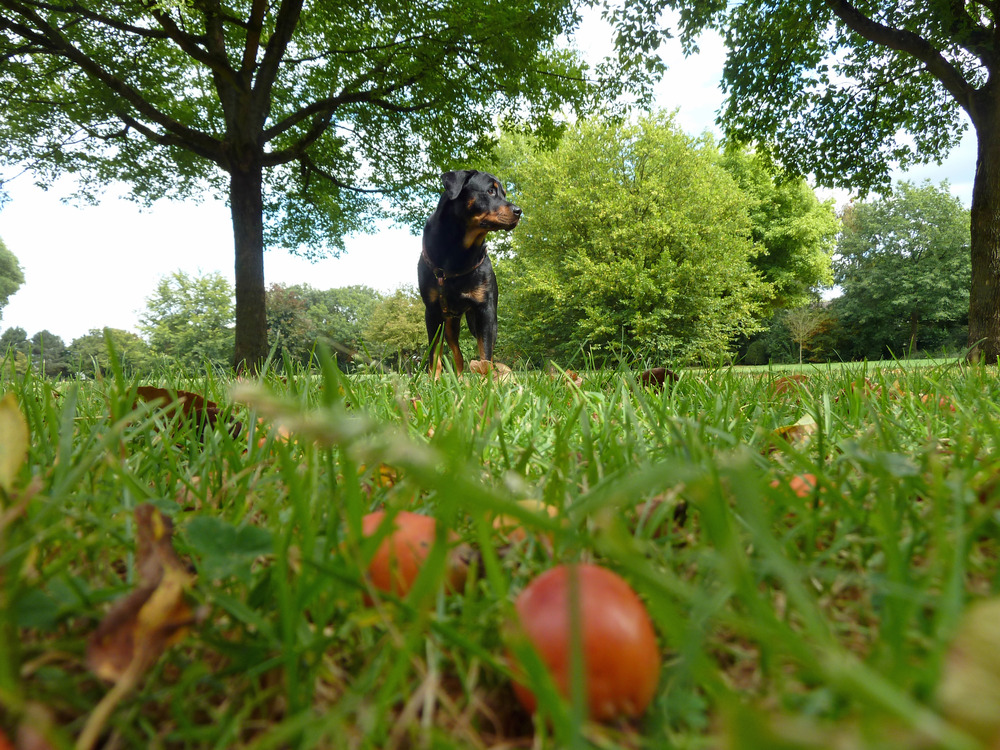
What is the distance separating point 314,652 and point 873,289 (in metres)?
50.1

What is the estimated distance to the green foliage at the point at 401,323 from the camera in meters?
45.2

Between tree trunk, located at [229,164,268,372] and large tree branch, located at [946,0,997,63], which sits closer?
large tree branch, located at [946,0,997,63]

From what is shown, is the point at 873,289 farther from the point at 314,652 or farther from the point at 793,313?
the point at 314,652

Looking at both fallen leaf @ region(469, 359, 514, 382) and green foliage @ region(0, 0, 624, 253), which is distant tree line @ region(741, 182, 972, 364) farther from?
fallen leaf @ region(469, 359, 514, 382)

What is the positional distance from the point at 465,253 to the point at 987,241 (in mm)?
9814

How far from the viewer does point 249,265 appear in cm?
1073

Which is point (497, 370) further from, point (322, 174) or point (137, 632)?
point (322, 174)

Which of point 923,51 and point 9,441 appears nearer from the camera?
point 9,441

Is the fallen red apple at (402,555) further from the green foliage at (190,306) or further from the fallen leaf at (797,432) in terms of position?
the green foliage at (190,306)

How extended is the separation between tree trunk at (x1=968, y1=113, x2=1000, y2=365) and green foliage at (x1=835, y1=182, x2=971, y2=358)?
32.9 m

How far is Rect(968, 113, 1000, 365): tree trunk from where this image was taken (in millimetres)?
9297

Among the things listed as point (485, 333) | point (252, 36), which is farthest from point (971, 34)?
point (252, 36)

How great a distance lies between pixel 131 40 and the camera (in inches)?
462

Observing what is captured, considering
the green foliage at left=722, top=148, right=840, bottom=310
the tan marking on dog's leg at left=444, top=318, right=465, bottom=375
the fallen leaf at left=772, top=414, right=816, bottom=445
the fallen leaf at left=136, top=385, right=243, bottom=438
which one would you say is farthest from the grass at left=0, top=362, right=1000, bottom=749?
the green foliage at left=722, top=148, right=840, bottom=310
